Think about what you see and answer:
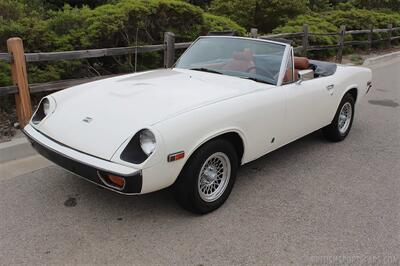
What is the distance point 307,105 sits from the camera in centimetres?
445

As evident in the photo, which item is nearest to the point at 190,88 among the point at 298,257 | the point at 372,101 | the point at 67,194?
the point at 67,194

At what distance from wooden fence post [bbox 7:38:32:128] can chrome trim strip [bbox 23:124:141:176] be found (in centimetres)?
158

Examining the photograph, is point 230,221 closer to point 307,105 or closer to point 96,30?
point 307,105

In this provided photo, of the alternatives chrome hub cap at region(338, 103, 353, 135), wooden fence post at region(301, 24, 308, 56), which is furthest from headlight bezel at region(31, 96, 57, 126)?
wooden fence post at region(301, 24, 308, 56)

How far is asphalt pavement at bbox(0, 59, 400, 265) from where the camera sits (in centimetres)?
299

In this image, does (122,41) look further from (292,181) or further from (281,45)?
(292,181)

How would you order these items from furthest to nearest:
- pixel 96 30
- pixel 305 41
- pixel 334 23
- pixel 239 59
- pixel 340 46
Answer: pixel 334 23, pixel 340 46, pixel 305 41, pixel 96 30, pixel 239 59

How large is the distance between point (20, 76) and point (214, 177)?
280 centimetres

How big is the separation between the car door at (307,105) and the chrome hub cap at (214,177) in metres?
0.93

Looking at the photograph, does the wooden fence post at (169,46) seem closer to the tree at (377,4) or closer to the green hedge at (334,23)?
the green hedge at (334,23)

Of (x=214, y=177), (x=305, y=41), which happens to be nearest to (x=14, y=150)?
(x=214, y=177)

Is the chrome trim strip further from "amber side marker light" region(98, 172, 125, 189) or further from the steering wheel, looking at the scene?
the steering wheel

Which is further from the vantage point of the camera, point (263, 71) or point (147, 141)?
point (263, 71)

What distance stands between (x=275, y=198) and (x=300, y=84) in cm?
131
